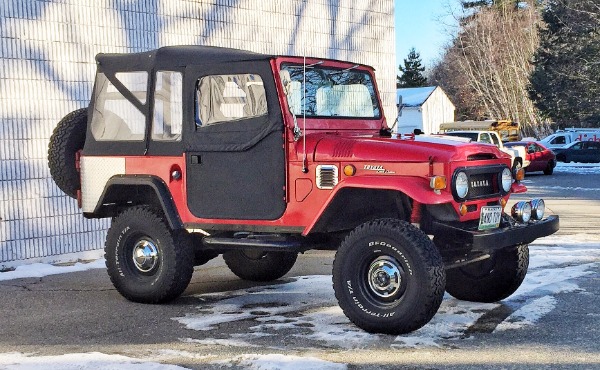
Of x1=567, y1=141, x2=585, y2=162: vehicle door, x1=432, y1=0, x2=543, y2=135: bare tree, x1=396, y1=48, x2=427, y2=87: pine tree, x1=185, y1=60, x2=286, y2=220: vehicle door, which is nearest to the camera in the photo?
x1=185, y1=60, x2=286, y2=220: vehicle door

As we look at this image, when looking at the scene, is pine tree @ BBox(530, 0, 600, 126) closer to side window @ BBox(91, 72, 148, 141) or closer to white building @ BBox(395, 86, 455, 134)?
white building @ BBox(395, 86, 455, 134)

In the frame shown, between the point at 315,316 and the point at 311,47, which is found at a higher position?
the point at 311,47

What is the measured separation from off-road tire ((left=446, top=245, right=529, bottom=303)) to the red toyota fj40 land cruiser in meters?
0.01

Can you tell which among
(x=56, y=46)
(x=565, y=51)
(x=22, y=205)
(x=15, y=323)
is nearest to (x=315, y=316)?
(x=15, y=323)

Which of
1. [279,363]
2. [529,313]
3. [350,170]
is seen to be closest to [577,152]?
[529,313]

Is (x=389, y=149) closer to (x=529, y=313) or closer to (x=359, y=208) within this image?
(x=359, y=208)

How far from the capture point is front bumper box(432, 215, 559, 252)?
22.6ft

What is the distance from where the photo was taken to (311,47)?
14961mm

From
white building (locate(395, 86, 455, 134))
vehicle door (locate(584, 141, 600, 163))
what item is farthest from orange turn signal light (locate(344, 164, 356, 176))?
white building (locate(395, 86, 455, 134))

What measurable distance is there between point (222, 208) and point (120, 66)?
1.82 metres

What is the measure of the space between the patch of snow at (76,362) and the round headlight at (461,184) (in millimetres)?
2564

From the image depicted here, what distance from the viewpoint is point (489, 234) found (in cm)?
693

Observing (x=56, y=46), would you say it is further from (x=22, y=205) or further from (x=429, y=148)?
(x=429, y=148)

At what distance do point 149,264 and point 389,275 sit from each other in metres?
2.55
